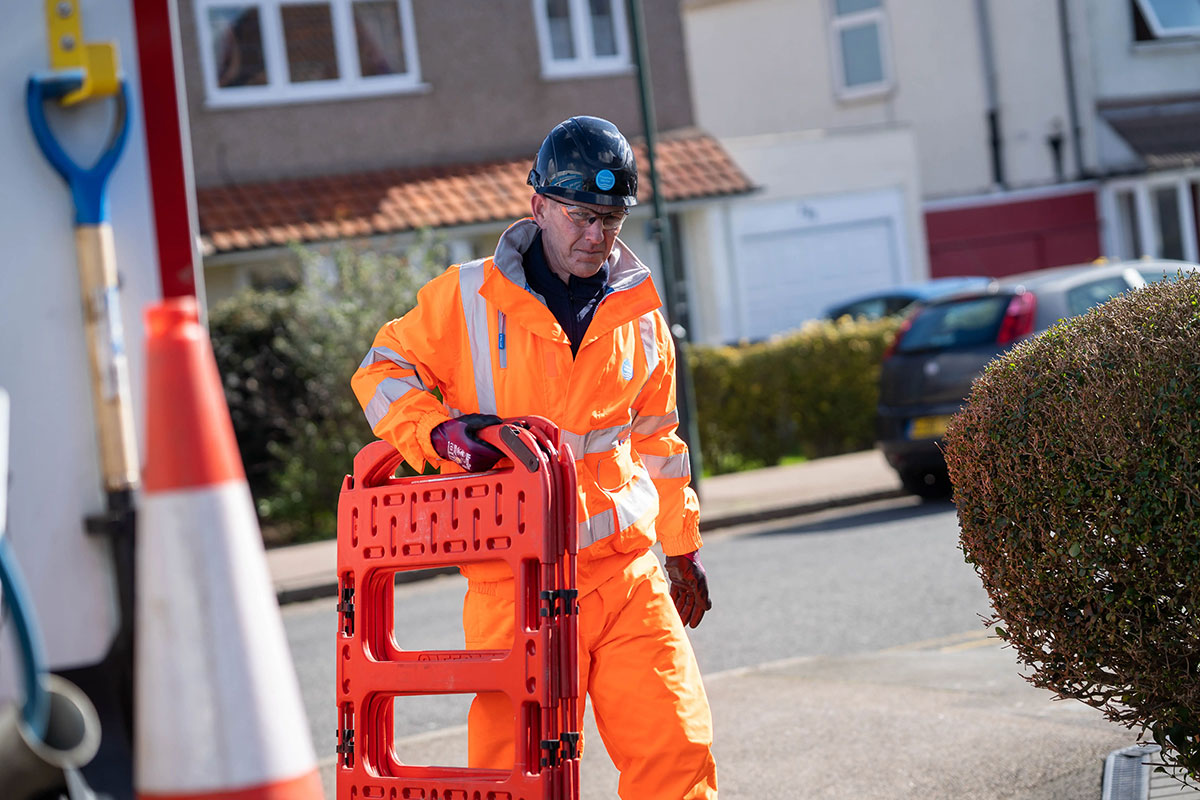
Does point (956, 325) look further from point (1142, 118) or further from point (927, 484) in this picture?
point (1142, 118)

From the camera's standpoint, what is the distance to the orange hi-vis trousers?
11.6ft

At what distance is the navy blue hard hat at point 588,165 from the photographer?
3.70m

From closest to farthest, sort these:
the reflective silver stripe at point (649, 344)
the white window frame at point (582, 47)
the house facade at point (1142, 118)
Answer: the reflective silver stripe at point (649, 344) < the white window frame at point (582, 47) < the house facade at point (1142, 118)

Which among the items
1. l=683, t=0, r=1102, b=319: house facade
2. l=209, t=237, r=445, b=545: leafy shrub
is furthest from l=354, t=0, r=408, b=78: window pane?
l=683, t=0, r=1102, b=319: house facade

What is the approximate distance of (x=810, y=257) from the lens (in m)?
22.5

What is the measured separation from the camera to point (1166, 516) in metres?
3.52

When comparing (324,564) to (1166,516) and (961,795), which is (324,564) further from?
(1166,516)

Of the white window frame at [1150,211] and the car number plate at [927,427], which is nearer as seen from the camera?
the car number plate at [927,427]

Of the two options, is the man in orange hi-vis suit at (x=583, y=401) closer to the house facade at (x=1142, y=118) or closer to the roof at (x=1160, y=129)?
the house facade at (x=1142, y=118)

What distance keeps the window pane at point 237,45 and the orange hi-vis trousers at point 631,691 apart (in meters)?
16.1

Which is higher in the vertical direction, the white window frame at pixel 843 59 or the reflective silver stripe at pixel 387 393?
the white window frame at pixel 843 59

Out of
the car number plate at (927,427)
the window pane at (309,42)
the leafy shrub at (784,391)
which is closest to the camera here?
the car number plate at (927,427)

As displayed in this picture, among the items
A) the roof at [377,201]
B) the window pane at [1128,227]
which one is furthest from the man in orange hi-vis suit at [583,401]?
the window pane at [1128,227]

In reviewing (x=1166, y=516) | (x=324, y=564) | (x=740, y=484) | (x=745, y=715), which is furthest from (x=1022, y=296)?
(x=1166, y=516)
